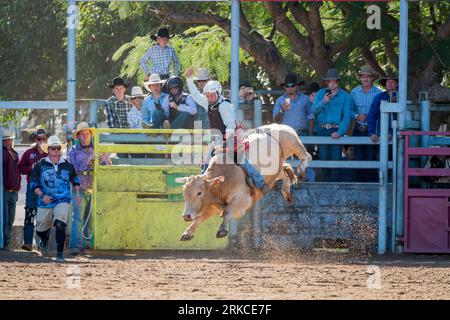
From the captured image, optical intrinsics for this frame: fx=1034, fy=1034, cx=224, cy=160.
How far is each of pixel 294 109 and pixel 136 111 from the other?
2212mm

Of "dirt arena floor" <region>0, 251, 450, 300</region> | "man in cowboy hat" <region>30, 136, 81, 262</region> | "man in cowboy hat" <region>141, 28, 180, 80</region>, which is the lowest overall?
"dirt arena floor" <region>0, 251, 450, 300</region>

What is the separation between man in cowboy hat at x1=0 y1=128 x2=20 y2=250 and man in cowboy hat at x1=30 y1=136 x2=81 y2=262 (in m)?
1.43

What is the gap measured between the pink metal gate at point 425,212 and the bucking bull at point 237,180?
1.37 meters

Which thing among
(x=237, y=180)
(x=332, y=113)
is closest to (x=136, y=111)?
(x=237, y=180)

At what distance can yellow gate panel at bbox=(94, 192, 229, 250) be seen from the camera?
1402cm

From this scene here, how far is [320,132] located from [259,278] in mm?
3956

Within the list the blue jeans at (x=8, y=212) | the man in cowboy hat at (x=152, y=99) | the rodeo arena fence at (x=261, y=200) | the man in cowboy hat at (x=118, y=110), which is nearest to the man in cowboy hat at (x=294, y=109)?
the rodeo arena fence at (x=261, y=200)

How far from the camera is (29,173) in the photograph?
47.9 ft

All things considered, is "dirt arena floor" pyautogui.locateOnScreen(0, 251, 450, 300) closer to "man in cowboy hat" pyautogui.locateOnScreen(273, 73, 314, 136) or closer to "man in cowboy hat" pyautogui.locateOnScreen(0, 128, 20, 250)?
"man in cowboy hat" pyautogui.locateOnScreen(0, 128, 20, 250)

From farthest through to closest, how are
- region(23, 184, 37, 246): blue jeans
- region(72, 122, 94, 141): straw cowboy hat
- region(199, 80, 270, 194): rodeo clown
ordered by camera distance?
region(23, 184, 37, 246): blue jeans, region(72, 122, 94, 141): straw cowboy hat, region(199, 80, 270, 194): rodeo clown

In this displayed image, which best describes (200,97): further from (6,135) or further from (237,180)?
(6,135)

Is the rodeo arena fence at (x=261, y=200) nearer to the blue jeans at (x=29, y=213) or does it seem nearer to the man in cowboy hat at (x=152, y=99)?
the man in cowboy hat at (x=152, y=99)

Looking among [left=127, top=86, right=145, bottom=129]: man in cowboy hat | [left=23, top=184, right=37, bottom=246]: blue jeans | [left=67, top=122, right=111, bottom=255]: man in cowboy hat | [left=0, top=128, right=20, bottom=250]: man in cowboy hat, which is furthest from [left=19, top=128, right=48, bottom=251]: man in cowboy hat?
[left=127, top=86, right=145, bottom=129]: man in cowboy hat

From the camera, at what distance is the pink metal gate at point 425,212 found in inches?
531
